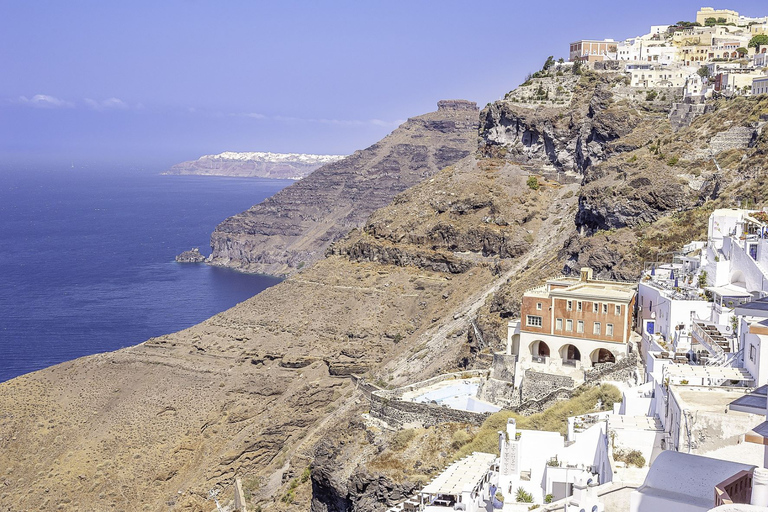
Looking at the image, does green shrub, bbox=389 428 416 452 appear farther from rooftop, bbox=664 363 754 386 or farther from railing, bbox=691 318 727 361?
rooftop, bbox=664 363 754 386

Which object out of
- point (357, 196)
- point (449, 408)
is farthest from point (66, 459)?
point (357, 196)

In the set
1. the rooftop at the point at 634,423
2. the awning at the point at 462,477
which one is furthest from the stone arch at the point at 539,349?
the rooftop at the point at 634,423

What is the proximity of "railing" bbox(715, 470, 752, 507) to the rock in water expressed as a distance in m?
154

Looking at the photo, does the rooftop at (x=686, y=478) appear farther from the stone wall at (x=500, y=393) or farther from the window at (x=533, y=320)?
the window at (x=533, y=320)

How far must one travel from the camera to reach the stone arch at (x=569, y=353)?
31.5 metres

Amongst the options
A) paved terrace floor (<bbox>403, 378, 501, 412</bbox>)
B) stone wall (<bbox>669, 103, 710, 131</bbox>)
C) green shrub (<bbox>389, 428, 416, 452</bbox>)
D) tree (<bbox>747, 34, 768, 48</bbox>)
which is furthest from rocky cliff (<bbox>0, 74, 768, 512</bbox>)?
tree (<bbox>747, 34, 768, 48</bbox>)

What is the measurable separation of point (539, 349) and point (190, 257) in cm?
13576

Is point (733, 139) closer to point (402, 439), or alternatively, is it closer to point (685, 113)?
point (685, 113)

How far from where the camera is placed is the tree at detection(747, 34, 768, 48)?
2711 inches

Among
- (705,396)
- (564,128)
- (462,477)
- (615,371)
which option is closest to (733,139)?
(615,371)

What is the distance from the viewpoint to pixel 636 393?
21.2 m

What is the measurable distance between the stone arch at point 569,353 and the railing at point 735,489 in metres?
20.7

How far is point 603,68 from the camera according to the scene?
79.2m

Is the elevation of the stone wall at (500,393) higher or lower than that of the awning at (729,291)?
lower
